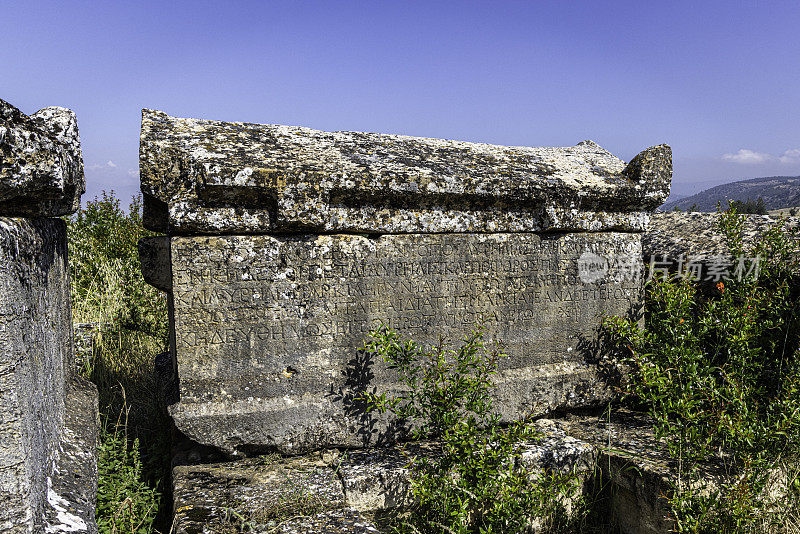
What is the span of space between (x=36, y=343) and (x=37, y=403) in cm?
24

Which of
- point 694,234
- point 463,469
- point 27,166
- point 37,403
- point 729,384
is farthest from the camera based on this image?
point 694,234

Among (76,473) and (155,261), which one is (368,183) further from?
(76,473)

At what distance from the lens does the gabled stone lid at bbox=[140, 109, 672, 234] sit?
274cm

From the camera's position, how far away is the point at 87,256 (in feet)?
24.1

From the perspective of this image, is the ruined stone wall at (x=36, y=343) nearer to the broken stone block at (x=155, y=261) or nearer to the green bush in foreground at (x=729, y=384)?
the broken stone block at (x=155, y=261)

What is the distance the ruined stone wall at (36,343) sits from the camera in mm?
1744

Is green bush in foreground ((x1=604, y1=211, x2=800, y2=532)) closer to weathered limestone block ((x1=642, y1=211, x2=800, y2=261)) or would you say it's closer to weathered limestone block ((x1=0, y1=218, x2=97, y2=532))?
weathered limestone block ((x1=642, y1=211, x2=800, y2=261))

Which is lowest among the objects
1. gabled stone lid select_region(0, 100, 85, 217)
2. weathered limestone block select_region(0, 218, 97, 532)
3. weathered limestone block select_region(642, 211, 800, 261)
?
weathered limestone block select_region(0, 218, 97, 532)

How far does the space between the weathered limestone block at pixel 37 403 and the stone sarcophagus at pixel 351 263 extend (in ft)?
1.74

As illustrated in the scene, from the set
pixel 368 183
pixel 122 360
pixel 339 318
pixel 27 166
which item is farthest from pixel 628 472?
pixel 122 360

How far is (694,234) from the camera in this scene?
448cm

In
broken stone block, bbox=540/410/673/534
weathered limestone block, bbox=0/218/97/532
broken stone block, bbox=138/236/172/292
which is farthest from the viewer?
broken stone block, bbox=138/236/172/292

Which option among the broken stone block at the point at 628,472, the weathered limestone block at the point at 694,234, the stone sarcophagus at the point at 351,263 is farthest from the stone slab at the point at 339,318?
the weathered limestone block at the point at 694,234

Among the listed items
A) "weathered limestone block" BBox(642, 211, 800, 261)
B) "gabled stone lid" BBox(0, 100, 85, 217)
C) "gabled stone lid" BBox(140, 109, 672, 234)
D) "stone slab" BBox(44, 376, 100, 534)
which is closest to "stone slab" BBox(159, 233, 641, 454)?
"gabled stone lid" BBox(140, 109, 672, 234)
